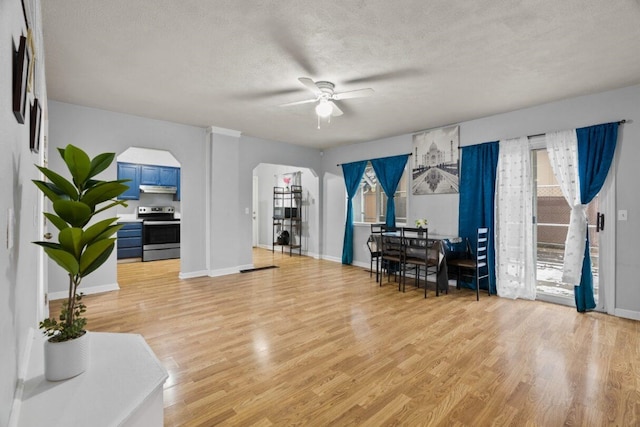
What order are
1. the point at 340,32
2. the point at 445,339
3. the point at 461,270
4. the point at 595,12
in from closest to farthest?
the point at 595,12 < the point at 340,32 < the point at 445,339 < the point at 461,270

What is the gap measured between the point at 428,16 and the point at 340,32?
0.67 metres

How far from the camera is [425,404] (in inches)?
77.8

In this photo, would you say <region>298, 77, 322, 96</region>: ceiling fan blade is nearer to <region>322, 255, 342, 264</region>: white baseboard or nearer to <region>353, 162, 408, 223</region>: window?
<region>353, 162, 408, 223</region>: window

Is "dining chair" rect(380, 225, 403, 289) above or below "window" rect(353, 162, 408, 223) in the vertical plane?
below

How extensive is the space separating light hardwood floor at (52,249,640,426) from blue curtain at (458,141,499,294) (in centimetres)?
91

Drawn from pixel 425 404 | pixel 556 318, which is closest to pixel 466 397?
pixel 425 404

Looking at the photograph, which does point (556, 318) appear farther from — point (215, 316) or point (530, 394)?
point (215, 316)

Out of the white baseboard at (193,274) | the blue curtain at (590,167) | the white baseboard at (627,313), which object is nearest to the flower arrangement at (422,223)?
the blue curtain at (590,167)

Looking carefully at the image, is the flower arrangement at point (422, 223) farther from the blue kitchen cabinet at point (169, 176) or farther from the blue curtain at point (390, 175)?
the blue kitchen cabinet at point (169, 176)

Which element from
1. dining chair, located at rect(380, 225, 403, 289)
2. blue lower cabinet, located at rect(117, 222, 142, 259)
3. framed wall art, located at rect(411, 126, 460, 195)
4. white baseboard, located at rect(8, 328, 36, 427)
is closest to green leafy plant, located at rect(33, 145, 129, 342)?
white baseboard, located at rect(8, 328, 36, 427)

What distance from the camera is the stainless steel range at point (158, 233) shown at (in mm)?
7035

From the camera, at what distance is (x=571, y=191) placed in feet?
12.7

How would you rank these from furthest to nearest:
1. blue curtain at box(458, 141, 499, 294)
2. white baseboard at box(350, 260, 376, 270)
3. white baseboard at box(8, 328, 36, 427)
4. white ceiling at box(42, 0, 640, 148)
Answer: white baseboard at box(350, 260, 376, 270)
blue curtain at box(458, 141, 499, 294)
white ceiling at box(42, 0, 640, 148)
white baseboard at box(8, 328, 36, 427)

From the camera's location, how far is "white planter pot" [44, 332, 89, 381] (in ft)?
3.90
